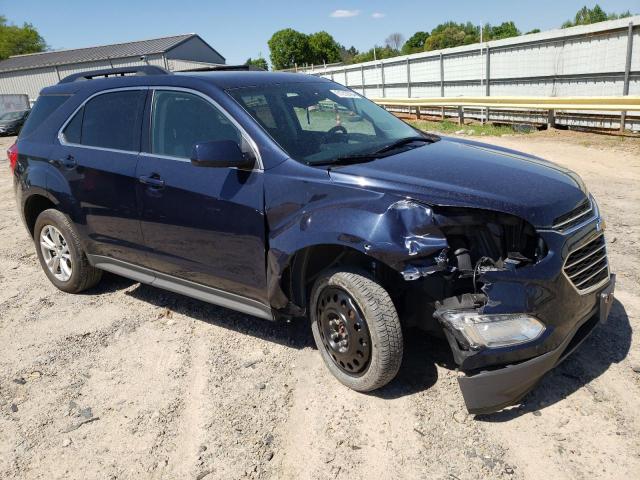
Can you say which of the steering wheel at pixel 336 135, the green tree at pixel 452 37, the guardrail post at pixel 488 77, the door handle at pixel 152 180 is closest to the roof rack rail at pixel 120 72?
the door handle at pixel 152 180

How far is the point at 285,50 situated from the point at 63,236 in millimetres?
93755

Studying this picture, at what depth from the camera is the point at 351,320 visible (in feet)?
10.2

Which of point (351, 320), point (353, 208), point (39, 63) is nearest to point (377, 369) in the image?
point (351, 320)

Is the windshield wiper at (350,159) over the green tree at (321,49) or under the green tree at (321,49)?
under

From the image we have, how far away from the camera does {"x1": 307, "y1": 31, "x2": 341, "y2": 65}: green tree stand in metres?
92.6

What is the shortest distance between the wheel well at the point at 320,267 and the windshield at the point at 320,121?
0.56 metres

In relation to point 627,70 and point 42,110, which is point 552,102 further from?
point 42,110

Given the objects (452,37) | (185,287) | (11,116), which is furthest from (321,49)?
(185,287)

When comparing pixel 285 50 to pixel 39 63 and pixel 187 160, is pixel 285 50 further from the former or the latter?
pixel 187 160

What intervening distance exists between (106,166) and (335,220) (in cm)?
223

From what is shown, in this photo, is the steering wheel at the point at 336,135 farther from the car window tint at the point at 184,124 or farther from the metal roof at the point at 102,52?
the metal roof at the point at 102,52

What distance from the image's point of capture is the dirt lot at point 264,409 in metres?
2.69

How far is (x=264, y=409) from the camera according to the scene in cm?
319

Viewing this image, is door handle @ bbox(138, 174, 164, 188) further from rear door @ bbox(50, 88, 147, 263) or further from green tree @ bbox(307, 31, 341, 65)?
green tree @ bbox(307, 31, 341, 65)
